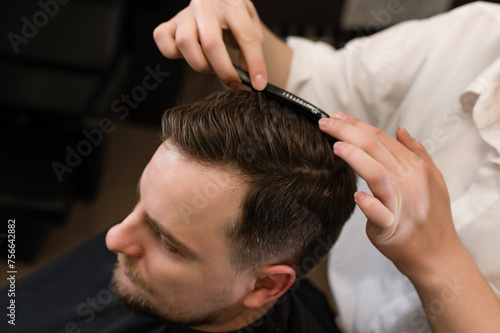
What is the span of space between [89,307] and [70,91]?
3.40 feet

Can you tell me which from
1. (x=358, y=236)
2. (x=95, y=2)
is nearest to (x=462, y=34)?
(x=358, y=236)

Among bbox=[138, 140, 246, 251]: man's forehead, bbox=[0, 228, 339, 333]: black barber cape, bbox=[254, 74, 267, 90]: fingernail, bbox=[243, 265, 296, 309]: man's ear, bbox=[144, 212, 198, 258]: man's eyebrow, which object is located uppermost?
bbox=[254, 74, 267, 90]: fingernail

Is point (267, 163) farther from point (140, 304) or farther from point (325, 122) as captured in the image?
point (140, 304)

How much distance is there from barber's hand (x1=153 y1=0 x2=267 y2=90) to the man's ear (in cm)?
36

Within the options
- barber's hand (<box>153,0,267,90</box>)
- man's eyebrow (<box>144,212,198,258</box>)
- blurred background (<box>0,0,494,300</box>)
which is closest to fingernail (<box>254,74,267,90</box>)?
barber's hand (<box>153,0,267,90</box>)

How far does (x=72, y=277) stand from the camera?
1390mm

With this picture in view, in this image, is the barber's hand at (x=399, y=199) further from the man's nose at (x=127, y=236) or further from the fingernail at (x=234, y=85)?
the man's nose at (x=127, y=236)

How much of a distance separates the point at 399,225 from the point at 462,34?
1.94 feet

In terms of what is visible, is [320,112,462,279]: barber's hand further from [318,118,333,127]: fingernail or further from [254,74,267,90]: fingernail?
[254,74,267,90]: fingernail

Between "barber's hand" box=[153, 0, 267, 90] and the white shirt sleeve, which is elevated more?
"barber's hand" box=[153, 0, 267, 90]

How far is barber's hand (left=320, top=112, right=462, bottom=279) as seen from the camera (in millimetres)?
812

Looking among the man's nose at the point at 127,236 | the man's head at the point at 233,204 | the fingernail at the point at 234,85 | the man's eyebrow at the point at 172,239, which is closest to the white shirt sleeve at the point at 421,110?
the man's head at the point at 233,204

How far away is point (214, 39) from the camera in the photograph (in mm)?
945

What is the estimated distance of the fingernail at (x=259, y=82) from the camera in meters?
0.97
